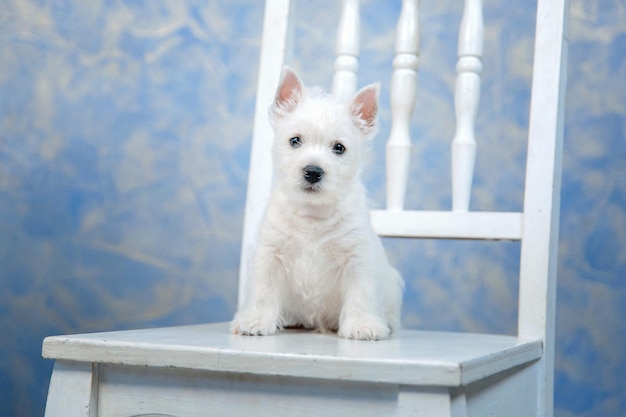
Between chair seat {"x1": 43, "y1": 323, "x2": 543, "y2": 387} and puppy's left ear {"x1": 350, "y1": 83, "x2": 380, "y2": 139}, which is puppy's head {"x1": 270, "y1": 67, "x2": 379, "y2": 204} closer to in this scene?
puppy's left ear {"x1": 350, "y1": 83, "x2": 380, "y2": 139}

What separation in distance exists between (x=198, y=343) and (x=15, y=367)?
4.36 ft

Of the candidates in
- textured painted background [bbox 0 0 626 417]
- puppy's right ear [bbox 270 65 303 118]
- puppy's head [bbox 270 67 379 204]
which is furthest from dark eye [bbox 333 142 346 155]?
textured painted background [bbox 0 0 626 417]

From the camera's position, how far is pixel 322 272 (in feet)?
3.79

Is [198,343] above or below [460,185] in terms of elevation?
below

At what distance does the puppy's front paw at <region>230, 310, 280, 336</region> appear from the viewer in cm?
110

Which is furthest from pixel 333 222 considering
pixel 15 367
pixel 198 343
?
pixel 15 367

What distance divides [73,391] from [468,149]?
78cm

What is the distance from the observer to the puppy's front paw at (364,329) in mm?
1075

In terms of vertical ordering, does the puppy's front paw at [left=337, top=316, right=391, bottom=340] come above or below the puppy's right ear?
below

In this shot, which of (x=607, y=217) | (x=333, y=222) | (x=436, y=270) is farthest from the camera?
(x=436, y=270)

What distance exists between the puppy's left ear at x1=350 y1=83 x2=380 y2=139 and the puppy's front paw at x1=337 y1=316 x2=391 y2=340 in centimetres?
29

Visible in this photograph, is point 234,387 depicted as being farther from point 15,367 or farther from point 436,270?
point 15,367

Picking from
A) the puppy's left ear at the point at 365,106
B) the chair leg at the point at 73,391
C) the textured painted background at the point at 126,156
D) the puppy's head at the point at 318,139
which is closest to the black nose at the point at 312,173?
the puppy's head at the point at 318,139

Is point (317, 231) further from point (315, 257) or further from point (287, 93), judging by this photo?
point (287, 93)
